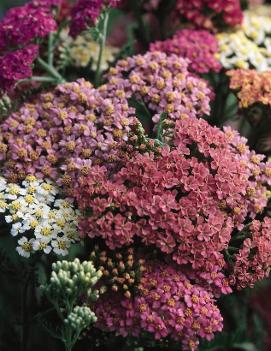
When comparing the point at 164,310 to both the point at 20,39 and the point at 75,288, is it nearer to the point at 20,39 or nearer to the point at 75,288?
the point at 75,288

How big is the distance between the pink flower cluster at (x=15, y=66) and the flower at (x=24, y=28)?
37 millimetres

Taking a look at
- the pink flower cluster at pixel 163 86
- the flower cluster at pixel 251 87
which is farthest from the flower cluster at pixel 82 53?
the flower cluster at pixel 251 87

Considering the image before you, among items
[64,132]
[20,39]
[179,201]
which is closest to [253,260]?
[179,201]

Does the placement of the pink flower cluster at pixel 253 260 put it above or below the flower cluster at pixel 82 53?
below

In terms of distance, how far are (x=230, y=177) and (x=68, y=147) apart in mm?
321

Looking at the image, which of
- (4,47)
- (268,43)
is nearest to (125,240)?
(4,47)

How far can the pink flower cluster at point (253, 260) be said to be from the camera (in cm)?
117

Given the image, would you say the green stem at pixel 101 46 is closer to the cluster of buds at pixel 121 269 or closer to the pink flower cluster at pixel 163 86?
the pink flower cluster at pixel 163 86

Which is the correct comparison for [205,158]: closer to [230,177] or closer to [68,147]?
[230,177]

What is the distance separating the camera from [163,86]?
4.43 ft

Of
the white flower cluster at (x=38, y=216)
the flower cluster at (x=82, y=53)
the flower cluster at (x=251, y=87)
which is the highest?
the flower cluster at (x=251, y=87)

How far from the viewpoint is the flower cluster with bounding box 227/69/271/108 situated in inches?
53.9

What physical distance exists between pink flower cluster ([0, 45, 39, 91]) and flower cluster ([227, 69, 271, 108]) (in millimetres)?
437

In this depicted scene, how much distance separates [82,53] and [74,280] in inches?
29.5
